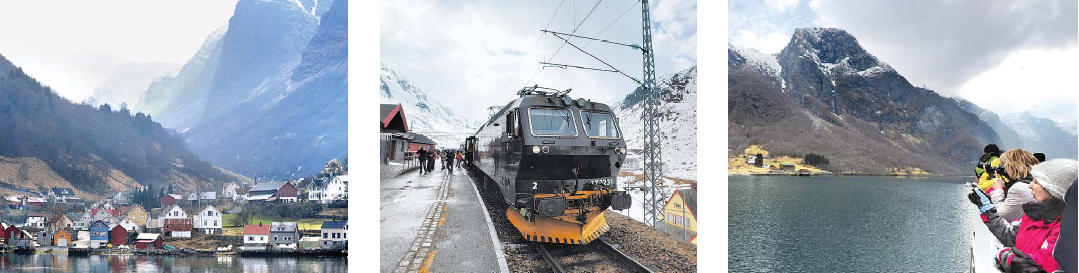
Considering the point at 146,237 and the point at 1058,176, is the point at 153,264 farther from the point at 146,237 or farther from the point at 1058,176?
the point at 1058,176

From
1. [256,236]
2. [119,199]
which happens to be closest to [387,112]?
[256,236]

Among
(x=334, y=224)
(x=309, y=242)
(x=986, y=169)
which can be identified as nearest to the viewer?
(x=986, y=169)

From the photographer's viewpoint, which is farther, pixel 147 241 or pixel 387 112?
pixel 147 241

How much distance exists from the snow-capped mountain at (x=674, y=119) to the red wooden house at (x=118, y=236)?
15.6 feet

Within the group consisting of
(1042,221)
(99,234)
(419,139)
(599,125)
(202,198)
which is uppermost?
(599,125)

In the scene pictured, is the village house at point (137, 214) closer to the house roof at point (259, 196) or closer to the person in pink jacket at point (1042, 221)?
the house roof at point (259, 196)

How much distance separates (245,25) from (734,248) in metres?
9.32

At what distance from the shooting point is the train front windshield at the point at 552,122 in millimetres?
3479

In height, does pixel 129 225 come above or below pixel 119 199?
below

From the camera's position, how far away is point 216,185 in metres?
4.29

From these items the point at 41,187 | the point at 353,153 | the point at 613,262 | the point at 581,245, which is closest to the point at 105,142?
the point at 41,187

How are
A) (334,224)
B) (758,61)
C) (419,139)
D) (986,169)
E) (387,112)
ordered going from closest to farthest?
(986,169), (387,112), (419,139), (334,224), (758,61)

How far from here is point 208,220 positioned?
4.26m

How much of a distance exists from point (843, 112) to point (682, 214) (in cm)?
2189
